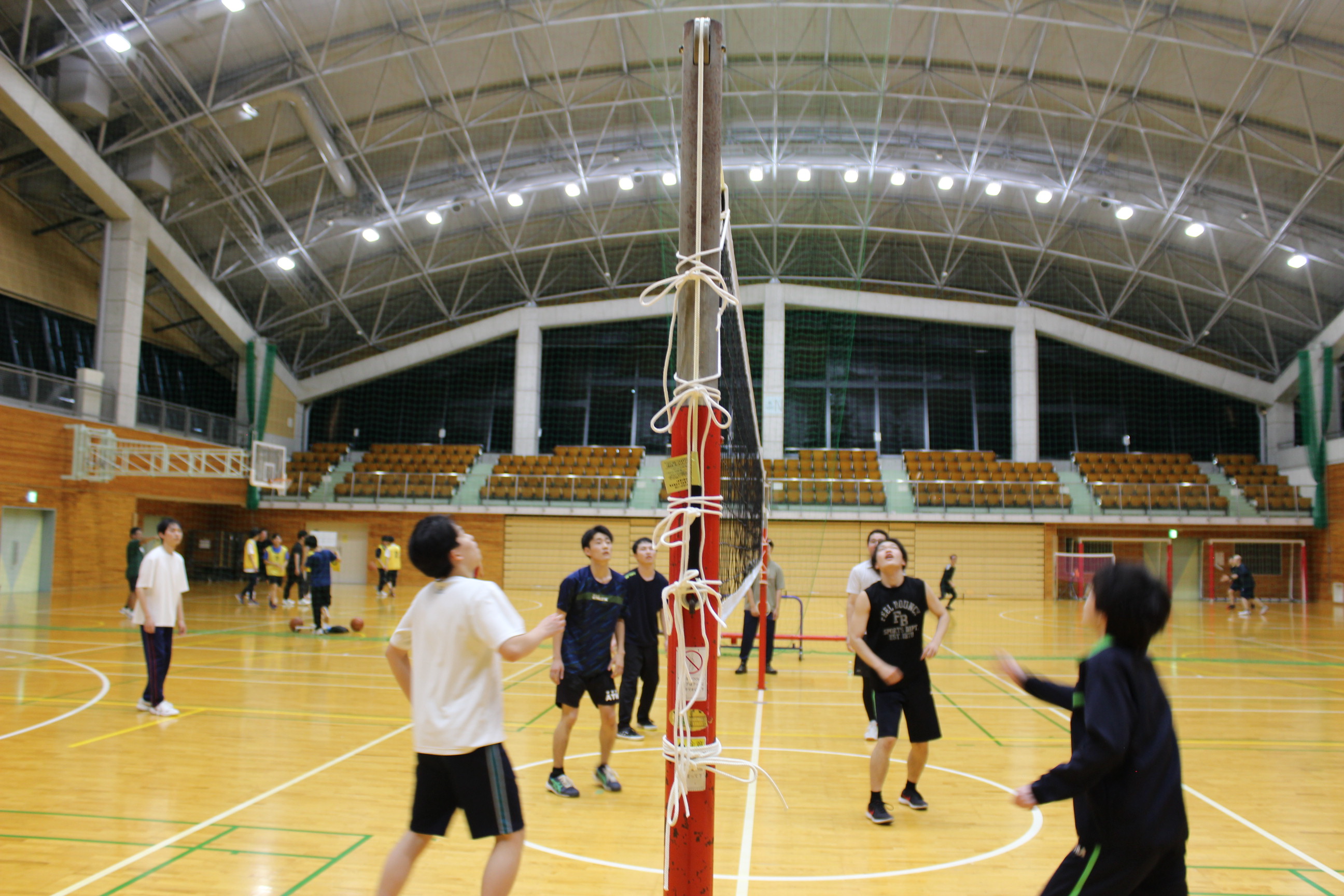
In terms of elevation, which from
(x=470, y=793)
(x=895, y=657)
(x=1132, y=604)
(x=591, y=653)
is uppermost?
(x=1132, y=604)

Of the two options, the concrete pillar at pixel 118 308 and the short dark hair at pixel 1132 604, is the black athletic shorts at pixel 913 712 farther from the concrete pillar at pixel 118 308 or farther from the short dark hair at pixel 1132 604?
the concrete pillar at pixel 118 308

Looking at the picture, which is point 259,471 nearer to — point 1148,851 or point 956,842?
point 956,842

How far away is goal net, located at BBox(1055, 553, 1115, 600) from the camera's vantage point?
22922mm

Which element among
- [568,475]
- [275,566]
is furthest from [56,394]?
[568,475]

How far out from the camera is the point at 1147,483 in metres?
24.4

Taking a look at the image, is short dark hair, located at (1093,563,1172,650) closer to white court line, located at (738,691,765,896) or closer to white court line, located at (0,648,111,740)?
white court line, located at (738,691,765,896)

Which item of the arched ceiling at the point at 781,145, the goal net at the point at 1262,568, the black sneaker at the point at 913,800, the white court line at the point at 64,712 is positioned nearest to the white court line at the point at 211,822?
the white court line at the point at 64,712

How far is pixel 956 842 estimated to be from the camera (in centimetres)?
467

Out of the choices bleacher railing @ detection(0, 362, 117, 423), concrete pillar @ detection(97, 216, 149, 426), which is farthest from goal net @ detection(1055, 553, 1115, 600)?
bleacher railing @ detection(0, 362, 117, 423)

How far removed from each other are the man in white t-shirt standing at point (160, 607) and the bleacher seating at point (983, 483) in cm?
1957

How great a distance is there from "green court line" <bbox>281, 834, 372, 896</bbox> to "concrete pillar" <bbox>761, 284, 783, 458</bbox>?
2148 centimetres

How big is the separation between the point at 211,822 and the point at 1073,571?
23038 millimetres

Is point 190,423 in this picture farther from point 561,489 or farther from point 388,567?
point 561,489

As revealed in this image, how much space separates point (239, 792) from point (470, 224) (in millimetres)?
21643
